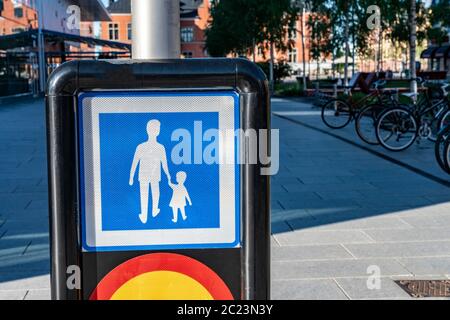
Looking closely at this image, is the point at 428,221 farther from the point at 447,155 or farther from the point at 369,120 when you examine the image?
the point at 369,120

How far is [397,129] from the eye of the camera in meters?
11.6

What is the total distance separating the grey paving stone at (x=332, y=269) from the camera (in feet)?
15.8

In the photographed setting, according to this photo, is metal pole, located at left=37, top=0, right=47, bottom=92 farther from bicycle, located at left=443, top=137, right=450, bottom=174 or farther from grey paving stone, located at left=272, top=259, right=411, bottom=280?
grey paving stone, located at left=272, top=259, right=411, bottom=280

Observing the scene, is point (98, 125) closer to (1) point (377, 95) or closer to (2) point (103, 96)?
(2) point (103, 96)

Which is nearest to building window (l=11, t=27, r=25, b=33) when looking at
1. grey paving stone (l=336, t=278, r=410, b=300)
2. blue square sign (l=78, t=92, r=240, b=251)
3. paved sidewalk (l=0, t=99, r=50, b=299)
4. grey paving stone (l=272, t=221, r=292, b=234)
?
paved sidewalk (l=0, t=99, r=50, b=299)

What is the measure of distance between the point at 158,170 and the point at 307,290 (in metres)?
2.58

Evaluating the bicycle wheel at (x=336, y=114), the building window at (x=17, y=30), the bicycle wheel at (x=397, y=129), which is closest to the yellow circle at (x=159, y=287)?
the bicycle wheel at (x=397, y=129)

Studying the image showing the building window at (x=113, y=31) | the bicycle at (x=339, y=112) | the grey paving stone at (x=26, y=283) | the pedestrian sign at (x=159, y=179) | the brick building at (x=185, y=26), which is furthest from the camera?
the building window at (x=113, y=31)

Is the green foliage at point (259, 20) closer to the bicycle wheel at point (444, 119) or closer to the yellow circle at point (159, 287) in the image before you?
the bicycle wheel at point (444, 119)

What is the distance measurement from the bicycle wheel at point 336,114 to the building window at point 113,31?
260ft

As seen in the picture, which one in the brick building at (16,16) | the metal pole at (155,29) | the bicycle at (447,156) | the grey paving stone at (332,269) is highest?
the brick building at (16,16)

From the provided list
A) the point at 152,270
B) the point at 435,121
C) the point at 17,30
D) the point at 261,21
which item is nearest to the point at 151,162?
the point at 152,270

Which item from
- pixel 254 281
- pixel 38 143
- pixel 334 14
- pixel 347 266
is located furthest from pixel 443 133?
pixel 334 14

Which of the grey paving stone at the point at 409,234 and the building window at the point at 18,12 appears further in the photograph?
the building window at the point at 18,12
